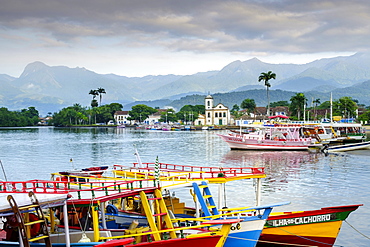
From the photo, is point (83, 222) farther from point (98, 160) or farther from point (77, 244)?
point (98, 160)

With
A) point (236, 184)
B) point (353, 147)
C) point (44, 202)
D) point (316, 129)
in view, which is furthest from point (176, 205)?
point (316, 129)

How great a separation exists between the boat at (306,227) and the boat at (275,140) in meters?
47.3

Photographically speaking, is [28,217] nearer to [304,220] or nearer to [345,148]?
[304,220]

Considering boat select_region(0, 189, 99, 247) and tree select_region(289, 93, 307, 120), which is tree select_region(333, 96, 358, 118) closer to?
tree select_region(289, 93, 307, 120)

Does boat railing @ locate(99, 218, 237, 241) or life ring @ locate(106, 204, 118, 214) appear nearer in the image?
boat railing @ locate(99, 218, 237, 241)

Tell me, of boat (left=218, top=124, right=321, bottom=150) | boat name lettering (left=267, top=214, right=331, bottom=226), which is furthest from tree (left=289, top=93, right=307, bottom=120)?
boat name lettering (left=267, top=214, right=331, bottom=226)

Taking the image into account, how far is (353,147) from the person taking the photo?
61594mm

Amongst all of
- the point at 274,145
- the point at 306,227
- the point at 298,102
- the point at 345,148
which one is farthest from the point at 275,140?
the point at 298,102

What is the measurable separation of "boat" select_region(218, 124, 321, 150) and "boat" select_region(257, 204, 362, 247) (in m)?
47.3

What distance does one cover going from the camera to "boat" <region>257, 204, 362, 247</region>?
53.0ft

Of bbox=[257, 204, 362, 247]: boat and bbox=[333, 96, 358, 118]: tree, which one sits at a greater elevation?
bbox=[333, 96, 358, 118]: tree

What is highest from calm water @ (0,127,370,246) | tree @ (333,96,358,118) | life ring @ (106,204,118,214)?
tree @ (333,96,358,118)

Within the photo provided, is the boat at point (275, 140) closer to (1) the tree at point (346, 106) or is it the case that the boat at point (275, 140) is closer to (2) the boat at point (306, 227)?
(2) the boat at point (306, 227)

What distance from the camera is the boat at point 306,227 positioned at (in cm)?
1616
